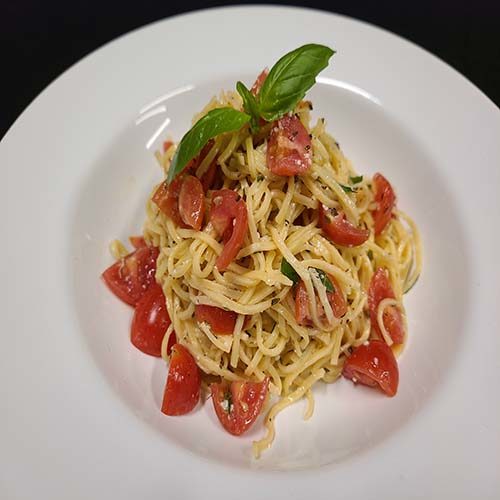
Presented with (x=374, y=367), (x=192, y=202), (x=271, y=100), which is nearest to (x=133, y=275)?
(x=192, y=202)

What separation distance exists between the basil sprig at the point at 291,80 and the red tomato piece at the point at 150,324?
1.34m

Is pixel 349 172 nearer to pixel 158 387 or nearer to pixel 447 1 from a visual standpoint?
pixel 158 387

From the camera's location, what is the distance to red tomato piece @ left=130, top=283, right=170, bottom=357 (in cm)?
367

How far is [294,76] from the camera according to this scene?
308cm

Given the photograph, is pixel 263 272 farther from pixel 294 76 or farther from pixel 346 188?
pixel 294 76

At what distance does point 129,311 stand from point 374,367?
4.96 feet

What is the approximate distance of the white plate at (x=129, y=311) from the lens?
2.79m

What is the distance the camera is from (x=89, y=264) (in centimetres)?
380

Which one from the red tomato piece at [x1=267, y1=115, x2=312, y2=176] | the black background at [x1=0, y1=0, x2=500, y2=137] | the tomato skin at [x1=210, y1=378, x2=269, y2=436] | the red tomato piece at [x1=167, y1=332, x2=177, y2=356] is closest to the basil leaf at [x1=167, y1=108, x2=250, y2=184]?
the red tomato piece at [x1=267, y1=115, x2=312, y2=176]

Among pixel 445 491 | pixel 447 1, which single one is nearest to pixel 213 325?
pixel 445 491

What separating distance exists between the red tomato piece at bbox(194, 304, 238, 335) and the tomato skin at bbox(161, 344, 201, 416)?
0.22 m

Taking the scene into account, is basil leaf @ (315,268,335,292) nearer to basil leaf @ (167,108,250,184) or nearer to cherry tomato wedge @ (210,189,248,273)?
cherry tomato wedge @ (210,189,248,273)

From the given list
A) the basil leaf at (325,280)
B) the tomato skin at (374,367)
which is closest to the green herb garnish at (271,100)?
the basil leaf at (325,280)

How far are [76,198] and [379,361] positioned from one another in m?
2.05
